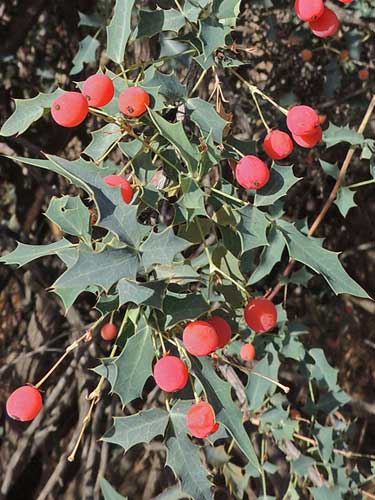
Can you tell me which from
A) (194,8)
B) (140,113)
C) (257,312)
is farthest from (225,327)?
(194,8)

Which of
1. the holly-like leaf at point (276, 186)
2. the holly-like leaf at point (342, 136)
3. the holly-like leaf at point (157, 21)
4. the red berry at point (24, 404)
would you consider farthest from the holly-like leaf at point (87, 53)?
the red berry at point (24, 404)

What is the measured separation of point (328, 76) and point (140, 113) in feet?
4.50

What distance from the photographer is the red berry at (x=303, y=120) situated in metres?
0.93

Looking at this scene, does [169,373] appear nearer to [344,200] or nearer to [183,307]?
[183,307]

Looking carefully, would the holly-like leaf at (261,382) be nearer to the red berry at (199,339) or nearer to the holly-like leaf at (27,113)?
the red berry at (199,339)

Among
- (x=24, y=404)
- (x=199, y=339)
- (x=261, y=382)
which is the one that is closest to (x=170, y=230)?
(x=199, y=339)

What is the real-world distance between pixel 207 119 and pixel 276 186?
0.44ft

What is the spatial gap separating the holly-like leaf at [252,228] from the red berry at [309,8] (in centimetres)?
31

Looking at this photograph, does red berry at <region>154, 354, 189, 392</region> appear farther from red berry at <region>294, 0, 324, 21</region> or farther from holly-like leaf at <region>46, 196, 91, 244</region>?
red berry at <region>294, 0, 324, 21</region>

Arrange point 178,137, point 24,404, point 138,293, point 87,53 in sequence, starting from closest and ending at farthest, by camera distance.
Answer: point 138,293
point 178,137
point 24,404
point 87,53

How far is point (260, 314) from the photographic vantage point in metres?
0.92

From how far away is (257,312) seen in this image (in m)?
0.92

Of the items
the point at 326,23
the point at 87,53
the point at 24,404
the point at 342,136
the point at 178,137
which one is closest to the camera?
the point at 178,137

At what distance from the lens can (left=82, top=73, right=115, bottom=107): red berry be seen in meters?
0.83
